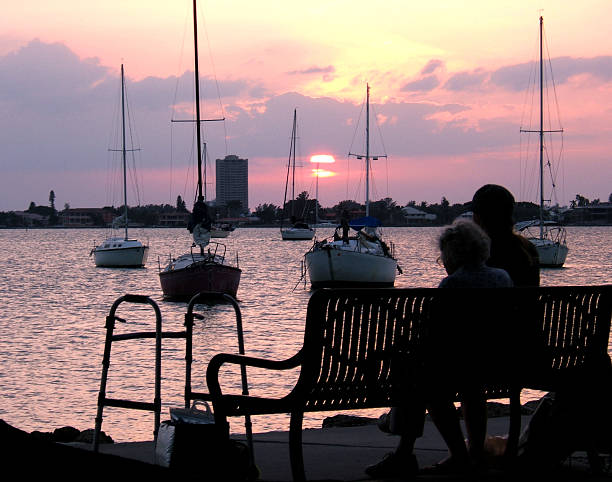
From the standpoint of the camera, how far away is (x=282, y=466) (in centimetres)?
626

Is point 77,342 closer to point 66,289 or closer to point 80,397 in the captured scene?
point 80,397

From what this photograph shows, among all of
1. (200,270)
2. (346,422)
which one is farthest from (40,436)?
(200,270)

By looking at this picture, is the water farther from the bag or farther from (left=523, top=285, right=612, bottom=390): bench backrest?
the bag

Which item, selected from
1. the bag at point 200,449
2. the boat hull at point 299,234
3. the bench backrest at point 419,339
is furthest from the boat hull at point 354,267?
the boat hull at point 299,234

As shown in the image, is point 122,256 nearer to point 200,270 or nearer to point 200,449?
point 200,270

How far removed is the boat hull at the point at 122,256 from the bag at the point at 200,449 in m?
66.9

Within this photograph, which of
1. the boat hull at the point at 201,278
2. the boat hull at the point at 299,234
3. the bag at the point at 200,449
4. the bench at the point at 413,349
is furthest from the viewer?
the boat hull at the point at 299,234

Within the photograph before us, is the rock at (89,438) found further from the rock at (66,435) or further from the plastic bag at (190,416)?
the plastic bag at (190,416)

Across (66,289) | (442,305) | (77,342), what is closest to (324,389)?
(442,305)

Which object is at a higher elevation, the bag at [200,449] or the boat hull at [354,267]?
the bag at [200,449]

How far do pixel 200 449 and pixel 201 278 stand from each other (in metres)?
30.8

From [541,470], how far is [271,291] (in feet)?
155

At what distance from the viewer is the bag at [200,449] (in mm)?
5230

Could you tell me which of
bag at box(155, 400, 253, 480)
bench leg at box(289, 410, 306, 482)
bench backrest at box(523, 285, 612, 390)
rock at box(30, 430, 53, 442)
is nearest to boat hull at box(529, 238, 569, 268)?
rock at box(30, 430, 53, 442)
